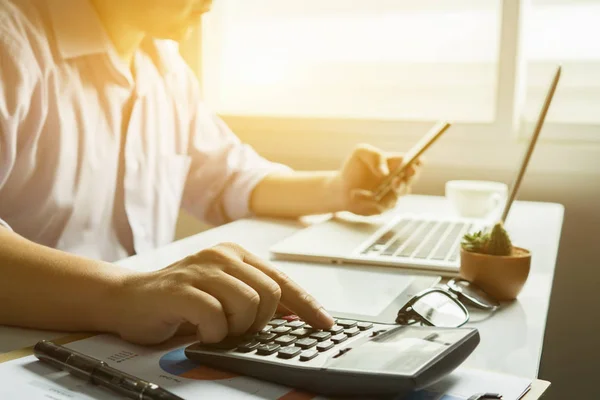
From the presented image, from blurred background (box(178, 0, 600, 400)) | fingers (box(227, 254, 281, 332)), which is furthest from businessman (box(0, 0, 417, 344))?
blurred background (box(178, 0, 600, 400))

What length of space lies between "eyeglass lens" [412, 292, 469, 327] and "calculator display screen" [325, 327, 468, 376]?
9 cm

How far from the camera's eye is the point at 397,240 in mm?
1010

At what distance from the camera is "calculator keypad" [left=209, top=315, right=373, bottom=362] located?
52cm

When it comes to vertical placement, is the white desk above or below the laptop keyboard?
below

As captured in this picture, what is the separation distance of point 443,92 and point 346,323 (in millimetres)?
1169

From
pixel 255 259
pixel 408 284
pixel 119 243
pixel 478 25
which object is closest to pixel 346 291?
pixel 408 284

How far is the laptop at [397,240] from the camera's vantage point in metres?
0.87

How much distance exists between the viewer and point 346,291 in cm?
77

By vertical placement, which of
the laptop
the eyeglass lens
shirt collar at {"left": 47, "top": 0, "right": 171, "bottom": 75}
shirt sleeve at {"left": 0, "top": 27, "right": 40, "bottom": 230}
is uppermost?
shirt collar at {"left": 47, "top": 0, "right": 171, "bottom": 75}

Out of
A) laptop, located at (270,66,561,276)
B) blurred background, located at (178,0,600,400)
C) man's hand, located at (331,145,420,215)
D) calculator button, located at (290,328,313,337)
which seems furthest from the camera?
blurred background, located at (178,0,600,400)

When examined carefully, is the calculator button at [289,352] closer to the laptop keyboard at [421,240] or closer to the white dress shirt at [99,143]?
the laptop keyboard at [421,240]

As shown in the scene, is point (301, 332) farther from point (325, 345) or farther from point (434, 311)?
point (434, 311)

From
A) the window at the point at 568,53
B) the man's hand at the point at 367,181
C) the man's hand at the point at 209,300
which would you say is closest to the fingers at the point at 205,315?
the man's hand at the point at 209,300

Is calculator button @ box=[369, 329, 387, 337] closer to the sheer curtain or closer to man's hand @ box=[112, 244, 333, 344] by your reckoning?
man's hand @ box=[112, 244, 333, 344]
